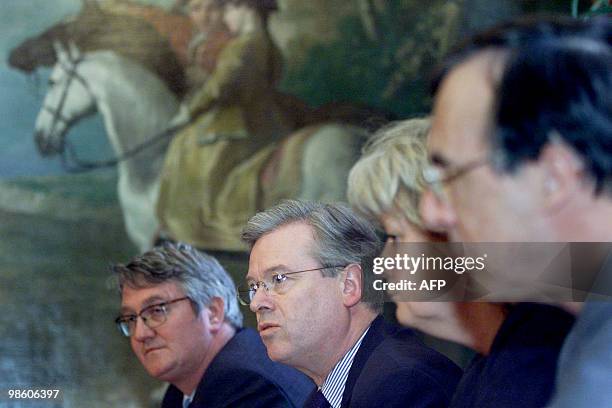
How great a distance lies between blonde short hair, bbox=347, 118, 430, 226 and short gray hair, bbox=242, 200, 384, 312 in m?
0.35

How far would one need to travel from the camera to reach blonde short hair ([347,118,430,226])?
2363 mm

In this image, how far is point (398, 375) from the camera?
100 inches

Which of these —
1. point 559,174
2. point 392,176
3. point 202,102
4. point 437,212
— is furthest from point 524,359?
point 202,102

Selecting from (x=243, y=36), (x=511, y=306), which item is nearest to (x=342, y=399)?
(x=511, y=306)

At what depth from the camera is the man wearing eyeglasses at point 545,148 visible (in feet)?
4.18

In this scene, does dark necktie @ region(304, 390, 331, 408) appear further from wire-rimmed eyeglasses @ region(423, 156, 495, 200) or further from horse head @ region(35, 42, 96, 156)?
horse head @ region(35, 42, 96, 156)

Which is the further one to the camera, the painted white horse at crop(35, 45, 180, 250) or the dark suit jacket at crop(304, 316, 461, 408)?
the painted white horse at crop(35, 45, 180, 250)

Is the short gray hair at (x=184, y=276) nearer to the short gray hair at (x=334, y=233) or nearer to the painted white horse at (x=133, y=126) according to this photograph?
the short gray hair at (x=334, y=233)

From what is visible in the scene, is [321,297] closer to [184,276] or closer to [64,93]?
[184,276]

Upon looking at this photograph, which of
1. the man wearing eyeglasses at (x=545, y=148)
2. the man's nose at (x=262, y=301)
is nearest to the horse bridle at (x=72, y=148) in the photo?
the man's nose at (x=262, y=301)

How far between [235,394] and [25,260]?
368 cm

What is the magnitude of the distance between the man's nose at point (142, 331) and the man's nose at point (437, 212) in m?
2.44

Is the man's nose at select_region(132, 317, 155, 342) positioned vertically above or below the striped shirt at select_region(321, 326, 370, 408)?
below

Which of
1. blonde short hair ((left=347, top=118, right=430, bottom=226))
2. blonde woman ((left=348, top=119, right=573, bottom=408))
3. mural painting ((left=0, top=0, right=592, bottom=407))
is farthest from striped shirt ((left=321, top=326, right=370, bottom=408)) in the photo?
mural painting ((left=0, top=0, right=592, bottom=407))
